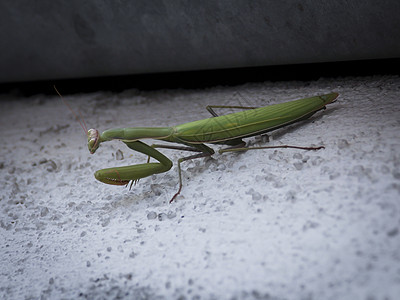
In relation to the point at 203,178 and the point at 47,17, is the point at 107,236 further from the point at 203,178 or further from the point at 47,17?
the point at 47,17

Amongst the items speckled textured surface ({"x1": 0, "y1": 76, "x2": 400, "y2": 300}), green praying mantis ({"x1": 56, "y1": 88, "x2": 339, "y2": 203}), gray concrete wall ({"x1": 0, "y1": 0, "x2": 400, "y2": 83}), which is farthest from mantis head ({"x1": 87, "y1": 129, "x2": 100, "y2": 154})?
gray concrete wall ({"x1": 0, "y1": 0, "x2": 400, "y2": 83})

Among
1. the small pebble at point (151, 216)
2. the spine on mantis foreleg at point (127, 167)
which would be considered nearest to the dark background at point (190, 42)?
the spine on mantis foreleg at point (127, 167)

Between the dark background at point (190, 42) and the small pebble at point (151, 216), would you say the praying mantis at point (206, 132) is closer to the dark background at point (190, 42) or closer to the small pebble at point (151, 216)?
the small pebble at point (151, 216)

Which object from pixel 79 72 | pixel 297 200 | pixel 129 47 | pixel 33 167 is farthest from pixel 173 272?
pixel 79 72

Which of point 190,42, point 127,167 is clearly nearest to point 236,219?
point 127,167

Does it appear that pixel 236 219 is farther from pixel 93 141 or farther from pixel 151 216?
pixel 93 141

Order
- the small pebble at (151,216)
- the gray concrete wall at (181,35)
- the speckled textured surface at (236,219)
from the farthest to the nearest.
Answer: the gray concrete wall at (181,35)
the small pebble at (151,216)
the speckled textured surface at (236,219)
